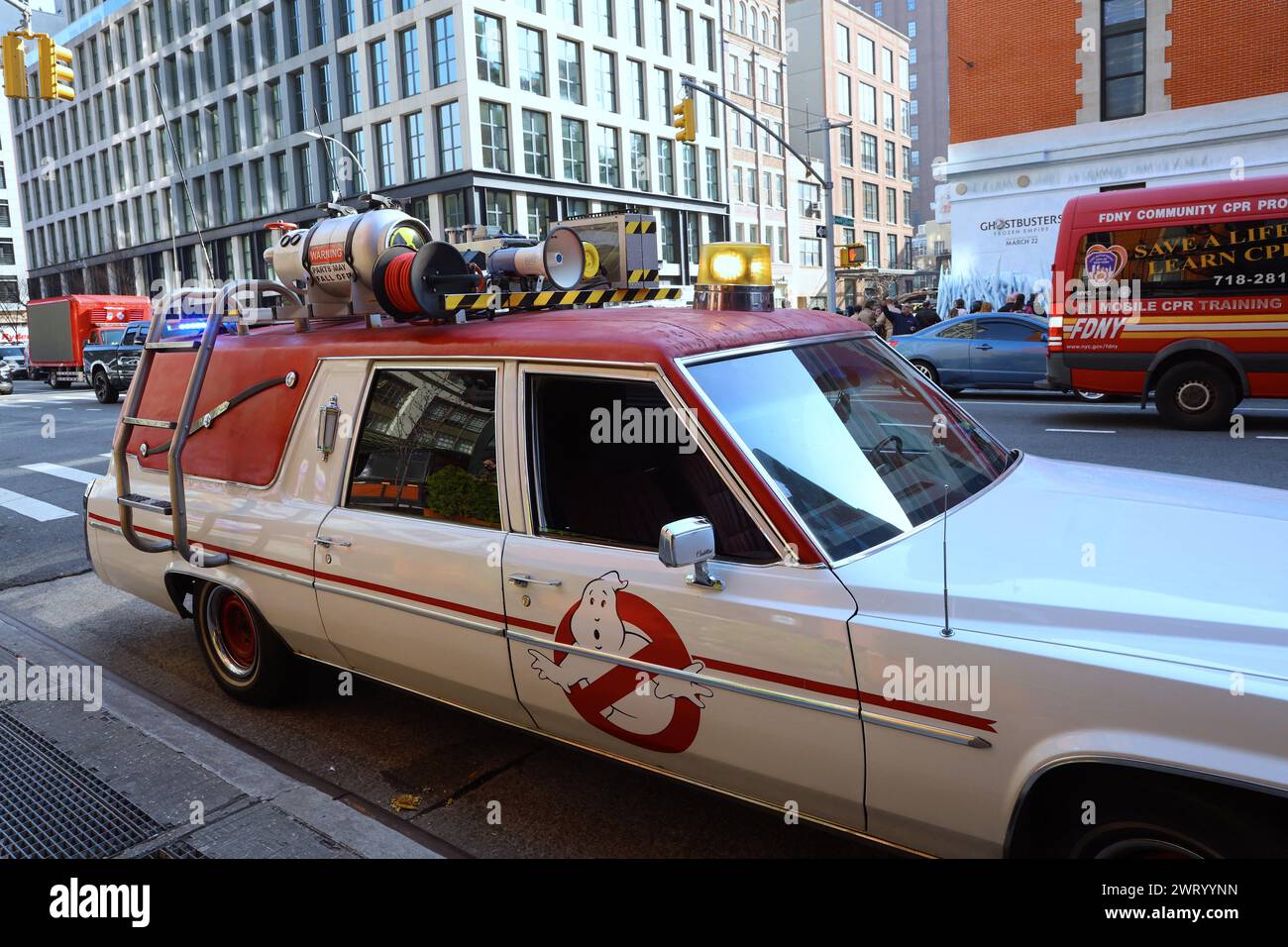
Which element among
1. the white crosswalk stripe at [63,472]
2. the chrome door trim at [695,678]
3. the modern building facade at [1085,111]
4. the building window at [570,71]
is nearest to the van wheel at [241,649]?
the chrome door trim at [695,678]

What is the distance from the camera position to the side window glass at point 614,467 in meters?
3.10

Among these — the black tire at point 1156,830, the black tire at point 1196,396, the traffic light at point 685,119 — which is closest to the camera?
the black tire at point 1156,830

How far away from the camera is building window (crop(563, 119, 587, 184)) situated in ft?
148

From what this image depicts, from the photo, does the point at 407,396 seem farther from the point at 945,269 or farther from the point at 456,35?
Answer: the point at 456,35

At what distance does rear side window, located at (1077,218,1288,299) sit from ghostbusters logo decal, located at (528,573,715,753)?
11.2 meters

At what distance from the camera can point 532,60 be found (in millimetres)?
43719

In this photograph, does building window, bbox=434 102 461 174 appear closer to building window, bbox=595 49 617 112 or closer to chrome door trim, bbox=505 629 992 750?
building window, bbox=595 49 617 112

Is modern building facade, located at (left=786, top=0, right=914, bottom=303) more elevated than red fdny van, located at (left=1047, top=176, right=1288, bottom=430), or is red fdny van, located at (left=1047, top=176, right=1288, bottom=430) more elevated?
modern building facade, located at (left=786, top=0, right=914, bottom=303)

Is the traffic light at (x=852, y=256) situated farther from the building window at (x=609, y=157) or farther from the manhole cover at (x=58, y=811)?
the manhole cover at (x=58, y=811)

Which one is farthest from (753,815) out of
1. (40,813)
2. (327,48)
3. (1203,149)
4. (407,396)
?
(327,48)

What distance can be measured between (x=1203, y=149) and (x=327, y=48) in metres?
37.9

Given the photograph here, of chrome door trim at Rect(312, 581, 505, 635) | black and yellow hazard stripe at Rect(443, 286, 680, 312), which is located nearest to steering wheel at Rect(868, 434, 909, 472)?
chrome door trim at Rect(312, 581, 505, 635)

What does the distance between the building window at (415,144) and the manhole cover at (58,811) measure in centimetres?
4134

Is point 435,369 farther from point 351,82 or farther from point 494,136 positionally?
point 351,82
